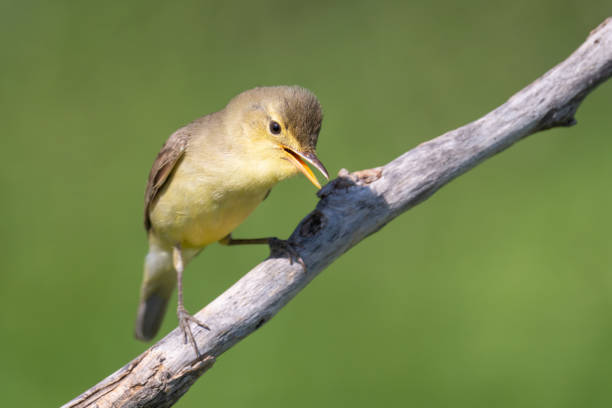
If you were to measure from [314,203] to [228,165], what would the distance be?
2243mm

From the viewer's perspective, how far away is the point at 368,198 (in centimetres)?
333

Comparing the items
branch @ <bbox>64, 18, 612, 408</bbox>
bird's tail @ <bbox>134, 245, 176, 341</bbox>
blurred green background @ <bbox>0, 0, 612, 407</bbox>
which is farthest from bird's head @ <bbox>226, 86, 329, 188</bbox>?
blurred green background @ <bbox>0, 0, 612, 407</bbox>

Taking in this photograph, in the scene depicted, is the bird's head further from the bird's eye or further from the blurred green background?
the blurred green background

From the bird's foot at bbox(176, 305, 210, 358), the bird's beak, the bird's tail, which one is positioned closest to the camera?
the bird's foot at bbox(176, 305, 210, 358)

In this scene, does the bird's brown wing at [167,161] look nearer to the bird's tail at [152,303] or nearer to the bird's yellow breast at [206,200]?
the bird's yellow breast at [206,200]

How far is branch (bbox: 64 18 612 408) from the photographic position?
312 cm

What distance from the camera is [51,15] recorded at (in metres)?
6.86

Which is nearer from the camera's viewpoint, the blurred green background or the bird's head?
the bird's head

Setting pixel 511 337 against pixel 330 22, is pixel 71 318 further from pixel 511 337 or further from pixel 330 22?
pixel 330 22

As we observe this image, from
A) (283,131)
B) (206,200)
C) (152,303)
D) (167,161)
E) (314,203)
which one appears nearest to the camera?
(283,131)

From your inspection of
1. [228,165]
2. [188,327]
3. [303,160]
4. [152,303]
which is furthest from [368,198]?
[152,303]

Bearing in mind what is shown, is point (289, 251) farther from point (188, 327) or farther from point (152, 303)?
point (152, 303)

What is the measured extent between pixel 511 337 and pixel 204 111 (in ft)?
10.2

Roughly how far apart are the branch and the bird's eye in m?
0.34
